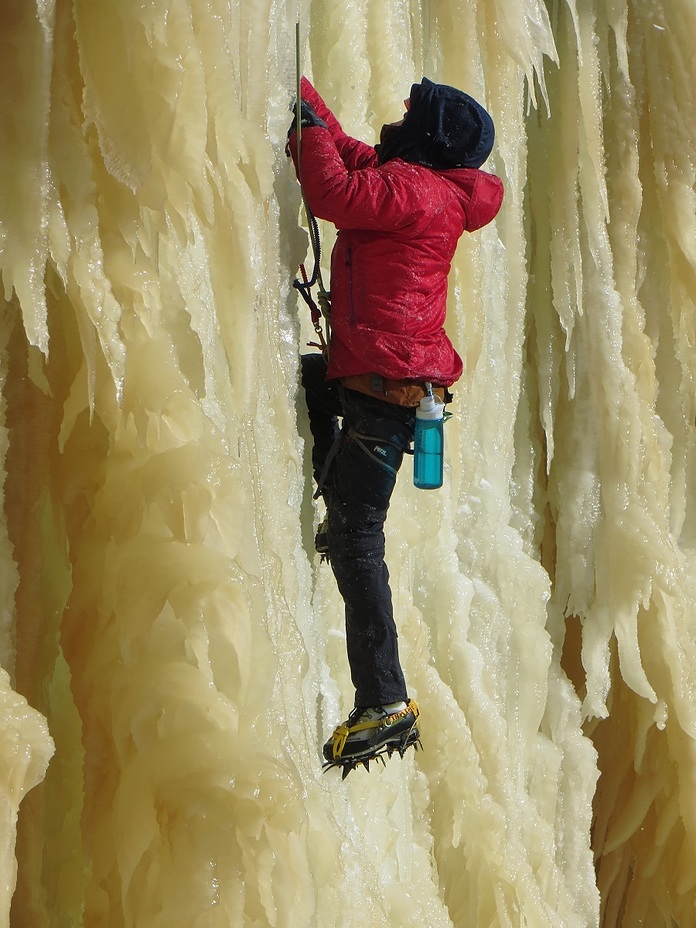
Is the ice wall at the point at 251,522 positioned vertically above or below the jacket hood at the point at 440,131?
below

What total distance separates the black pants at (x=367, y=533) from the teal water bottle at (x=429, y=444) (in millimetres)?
50

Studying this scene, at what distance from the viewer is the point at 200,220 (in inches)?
64.5

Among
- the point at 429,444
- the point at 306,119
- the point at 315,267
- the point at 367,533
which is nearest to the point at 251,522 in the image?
the point at 367,533

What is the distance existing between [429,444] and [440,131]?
0.51 m

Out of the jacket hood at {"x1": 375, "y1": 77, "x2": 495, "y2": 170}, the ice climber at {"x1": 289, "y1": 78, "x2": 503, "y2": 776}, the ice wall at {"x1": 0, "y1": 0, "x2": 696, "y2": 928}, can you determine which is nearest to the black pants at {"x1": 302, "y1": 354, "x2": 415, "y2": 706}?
the ice climber at {"x1": 289, "y1": 78, "x2": 503, "y2": 776}

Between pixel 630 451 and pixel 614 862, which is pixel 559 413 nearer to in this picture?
pixel 630 451

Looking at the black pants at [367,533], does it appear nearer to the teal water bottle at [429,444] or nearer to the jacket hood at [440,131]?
the teal water bottle at [429,444]

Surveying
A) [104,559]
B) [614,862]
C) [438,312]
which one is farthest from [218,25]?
[614,862]

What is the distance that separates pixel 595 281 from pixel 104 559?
1.95 m

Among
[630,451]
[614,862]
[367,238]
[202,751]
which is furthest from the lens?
[614,862]

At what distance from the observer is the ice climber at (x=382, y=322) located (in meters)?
1.69

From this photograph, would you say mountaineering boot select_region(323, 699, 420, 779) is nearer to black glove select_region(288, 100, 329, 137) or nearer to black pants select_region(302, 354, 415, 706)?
black pants select_region(302, 354, 415, 706)

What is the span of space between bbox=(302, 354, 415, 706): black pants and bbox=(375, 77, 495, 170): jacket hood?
1.34 feet

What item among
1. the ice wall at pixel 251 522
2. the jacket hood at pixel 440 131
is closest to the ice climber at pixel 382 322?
the jacket hood at pixel 440 131
